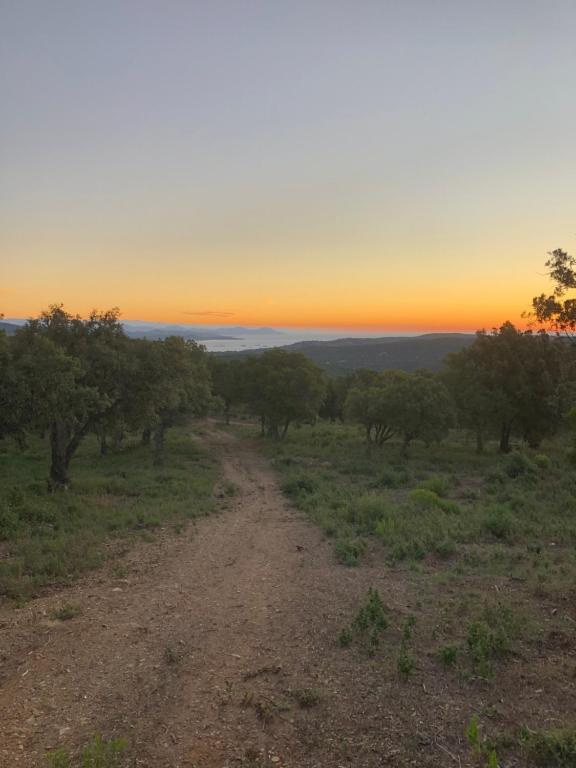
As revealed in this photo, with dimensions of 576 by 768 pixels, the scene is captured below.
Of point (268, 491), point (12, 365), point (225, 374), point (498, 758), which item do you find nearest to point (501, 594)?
point (498, 758)

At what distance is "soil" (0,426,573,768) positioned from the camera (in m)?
5.78

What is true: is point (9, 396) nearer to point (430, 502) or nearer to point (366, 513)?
point (366, 513)

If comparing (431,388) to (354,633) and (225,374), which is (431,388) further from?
(354,633)

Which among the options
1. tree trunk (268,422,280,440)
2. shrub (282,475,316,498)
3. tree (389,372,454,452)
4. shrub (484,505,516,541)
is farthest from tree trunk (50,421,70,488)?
tree trunk (268,422,280,440)

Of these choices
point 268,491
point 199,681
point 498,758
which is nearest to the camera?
point 498,758

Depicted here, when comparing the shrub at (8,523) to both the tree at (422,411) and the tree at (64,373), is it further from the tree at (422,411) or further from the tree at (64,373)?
the tree at (422,411)

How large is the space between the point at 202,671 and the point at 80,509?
11.0 meters

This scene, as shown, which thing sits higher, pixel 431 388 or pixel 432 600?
pixel 431 388

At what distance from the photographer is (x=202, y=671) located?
7.40m

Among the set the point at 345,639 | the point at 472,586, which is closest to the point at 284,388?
the point at 472,586

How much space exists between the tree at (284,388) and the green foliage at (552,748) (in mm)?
34971

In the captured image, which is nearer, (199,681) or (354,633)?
(199,681)

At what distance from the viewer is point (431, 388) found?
33.5m

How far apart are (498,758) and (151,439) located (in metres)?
37.6
